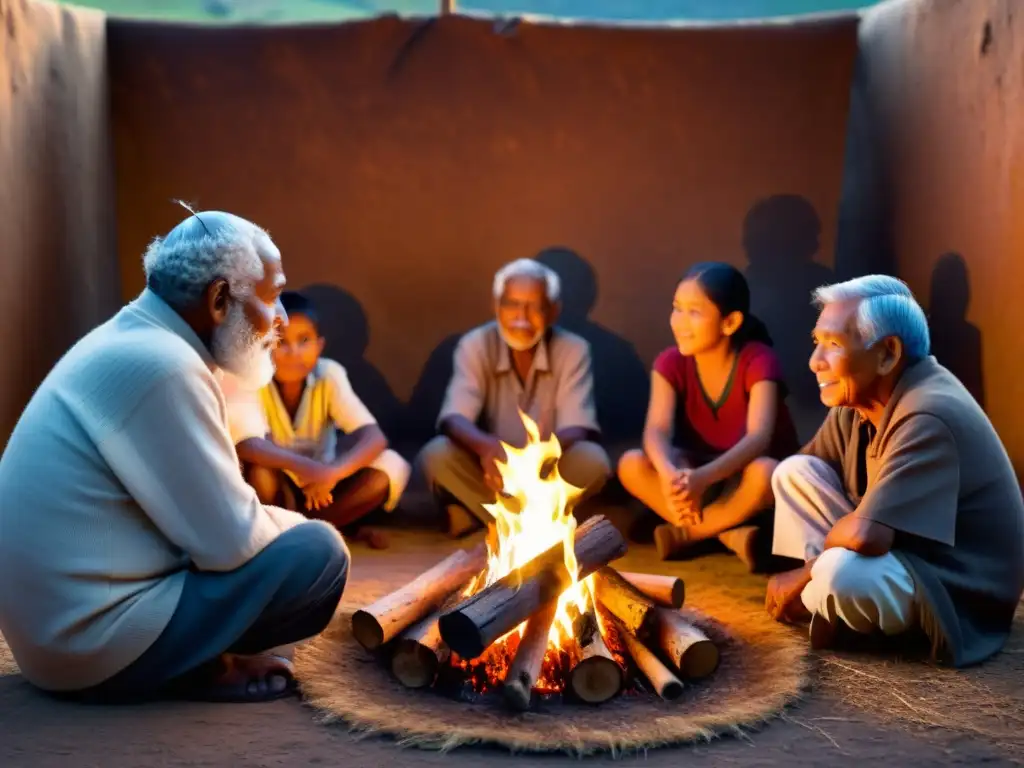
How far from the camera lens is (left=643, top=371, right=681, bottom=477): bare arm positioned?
219 inches

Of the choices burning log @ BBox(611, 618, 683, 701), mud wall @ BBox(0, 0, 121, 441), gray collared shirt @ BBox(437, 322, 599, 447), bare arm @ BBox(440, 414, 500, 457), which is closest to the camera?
burning log @ BBox(611, 618, 683, 701)

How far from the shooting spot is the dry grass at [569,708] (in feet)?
10.7

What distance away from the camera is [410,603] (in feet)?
13.1

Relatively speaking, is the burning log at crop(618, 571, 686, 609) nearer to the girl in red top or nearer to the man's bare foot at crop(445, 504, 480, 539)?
the girl in red top

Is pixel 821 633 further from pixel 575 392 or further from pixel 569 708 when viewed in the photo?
pixel 575 392

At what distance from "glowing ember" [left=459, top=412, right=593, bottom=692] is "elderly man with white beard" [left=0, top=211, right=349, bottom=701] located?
0.72 meters

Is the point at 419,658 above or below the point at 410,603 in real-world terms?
below

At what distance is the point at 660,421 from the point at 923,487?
6.34ft

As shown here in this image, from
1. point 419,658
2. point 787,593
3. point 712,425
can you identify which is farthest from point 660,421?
point 419,658

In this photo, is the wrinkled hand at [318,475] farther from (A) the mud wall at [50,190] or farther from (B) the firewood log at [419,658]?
(B) the firewood log at [419,658]

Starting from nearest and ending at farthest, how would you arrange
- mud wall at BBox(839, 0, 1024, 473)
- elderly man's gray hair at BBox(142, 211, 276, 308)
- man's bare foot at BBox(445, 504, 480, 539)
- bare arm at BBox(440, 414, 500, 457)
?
elderly man's gray hair at BBox(142, 211, 276, 308) < mud wall at BBox(839, 0, 1024, 473) < bare arm at BBox(440, 414, 500, 457) < man's bare foot at BBox(445, 504, 480, 539)

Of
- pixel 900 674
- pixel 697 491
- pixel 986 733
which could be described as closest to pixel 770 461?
pixel 697 491

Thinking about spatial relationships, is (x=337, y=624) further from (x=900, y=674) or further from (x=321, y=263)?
(x=321, y=263)

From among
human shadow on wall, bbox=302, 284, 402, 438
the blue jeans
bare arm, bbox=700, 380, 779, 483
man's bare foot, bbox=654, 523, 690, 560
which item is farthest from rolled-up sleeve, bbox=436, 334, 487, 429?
the blue jeans
